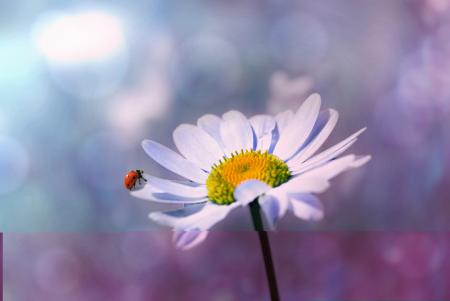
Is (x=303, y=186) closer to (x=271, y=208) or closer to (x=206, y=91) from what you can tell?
(x=271, y=208)

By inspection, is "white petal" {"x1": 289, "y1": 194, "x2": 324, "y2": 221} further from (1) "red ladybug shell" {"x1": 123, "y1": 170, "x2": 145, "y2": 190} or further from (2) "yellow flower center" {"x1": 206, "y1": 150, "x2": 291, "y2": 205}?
(1) "red ladybug shell" {"x1": 123, "y1": 170, "x2": 145, "y2": 190}

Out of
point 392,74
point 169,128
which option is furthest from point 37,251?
point 392,74

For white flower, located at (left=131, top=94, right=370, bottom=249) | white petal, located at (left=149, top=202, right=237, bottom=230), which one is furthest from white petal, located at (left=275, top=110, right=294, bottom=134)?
white petal, located at (left=149, top=202, right=237, bottom=230)

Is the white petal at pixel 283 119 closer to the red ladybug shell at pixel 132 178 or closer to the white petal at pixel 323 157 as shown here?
the white petal at pixel 323 157

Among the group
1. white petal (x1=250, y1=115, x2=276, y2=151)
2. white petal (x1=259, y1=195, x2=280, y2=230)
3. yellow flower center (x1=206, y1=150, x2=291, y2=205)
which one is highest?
white petal (x1=250, y1=115, x2=276, y2=151)

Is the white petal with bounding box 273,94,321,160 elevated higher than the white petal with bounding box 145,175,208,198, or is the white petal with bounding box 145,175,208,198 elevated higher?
the white petal with bounding box 273,94,321,160

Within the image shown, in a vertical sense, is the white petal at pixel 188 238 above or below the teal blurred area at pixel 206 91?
below

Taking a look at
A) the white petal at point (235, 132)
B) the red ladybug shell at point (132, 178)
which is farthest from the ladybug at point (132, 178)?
the white petal at point (235, 132)

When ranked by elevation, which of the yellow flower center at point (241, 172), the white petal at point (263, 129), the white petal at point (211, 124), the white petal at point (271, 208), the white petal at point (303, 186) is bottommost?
the white petal at point (271, 208)
